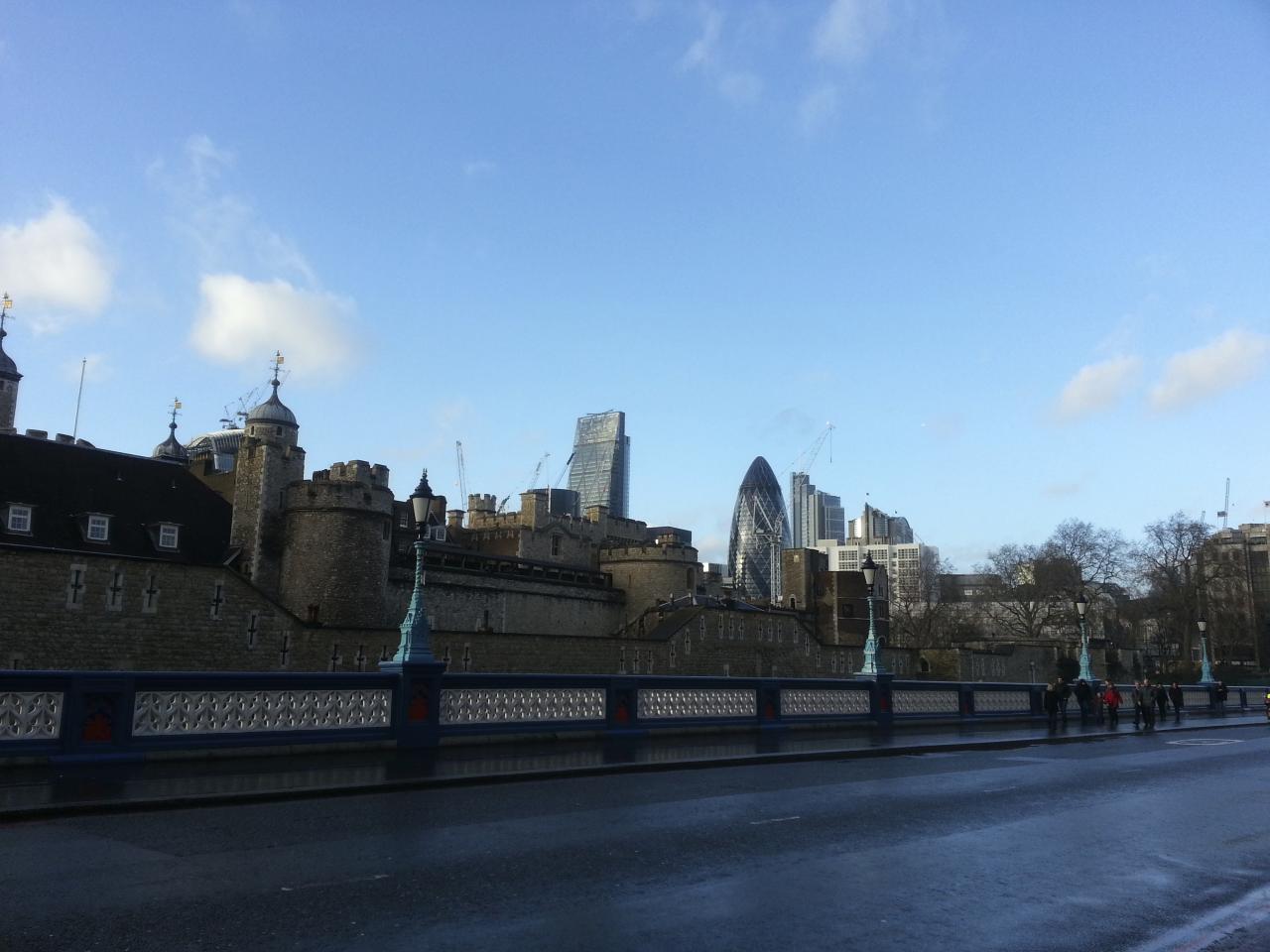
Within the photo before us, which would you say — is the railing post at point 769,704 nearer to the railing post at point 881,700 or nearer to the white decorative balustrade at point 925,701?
the railing post at point 881,700

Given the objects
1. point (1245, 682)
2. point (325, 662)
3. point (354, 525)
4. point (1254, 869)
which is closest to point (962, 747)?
point (1254, 869)

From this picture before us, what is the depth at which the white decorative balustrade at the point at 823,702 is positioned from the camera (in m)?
26.0

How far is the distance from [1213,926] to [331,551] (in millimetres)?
45074

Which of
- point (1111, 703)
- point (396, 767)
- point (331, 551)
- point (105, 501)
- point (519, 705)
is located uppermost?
point (105, 501)

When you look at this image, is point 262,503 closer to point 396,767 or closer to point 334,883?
point 396,767

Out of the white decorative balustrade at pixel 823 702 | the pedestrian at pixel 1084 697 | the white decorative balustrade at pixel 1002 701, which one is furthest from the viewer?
the pedestrian at pixel 1084 697

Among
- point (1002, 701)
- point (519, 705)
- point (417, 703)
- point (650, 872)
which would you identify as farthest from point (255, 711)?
point (1002, 701)

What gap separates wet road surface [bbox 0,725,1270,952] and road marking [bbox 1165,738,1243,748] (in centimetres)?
1335

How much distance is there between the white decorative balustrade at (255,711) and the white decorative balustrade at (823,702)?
11.4 meters

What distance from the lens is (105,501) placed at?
A: 43.2m

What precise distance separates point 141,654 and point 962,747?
94.7 ft

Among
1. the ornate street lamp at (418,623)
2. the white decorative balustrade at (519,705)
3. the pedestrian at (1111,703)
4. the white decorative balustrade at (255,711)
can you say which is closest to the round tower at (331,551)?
the white decorative balustrade at (519,705)

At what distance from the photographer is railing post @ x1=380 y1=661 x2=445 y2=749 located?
18266 mm

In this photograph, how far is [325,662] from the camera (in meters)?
41.7
